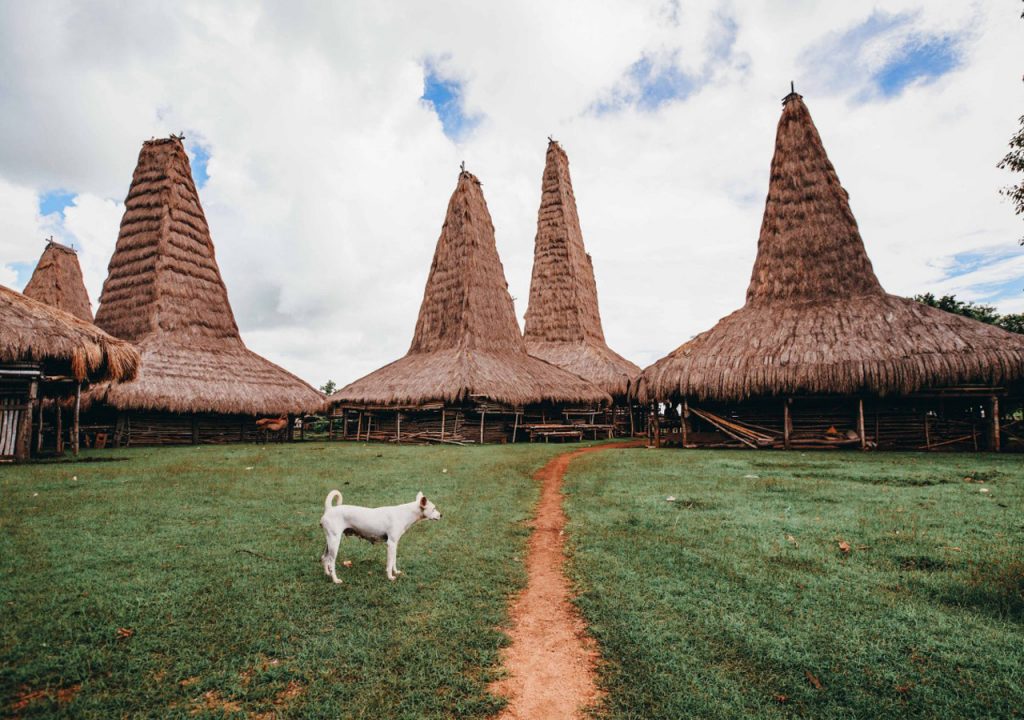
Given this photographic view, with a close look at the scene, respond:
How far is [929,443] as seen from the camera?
15453 mm

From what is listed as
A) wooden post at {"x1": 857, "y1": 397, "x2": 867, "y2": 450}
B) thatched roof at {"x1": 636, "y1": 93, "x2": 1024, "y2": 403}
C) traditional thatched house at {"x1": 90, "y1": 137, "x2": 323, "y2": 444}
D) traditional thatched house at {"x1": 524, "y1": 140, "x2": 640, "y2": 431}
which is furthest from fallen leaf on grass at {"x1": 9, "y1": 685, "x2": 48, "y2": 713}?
traditional thatched house at {"x1": 524, "y1": 140, "x2": 640, "y2": 431}

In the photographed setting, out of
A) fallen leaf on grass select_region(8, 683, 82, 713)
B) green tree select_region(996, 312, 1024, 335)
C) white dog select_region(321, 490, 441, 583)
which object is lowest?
fallen leaf on grass select_region(8, 683, 82, 713)

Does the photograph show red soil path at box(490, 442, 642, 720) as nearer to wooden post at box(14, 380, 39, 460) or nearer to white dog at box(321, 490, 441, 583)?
white dog at box(321, 490, 441, 583)

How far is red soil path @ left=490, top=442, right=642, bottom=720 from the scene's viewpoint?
2.81 m

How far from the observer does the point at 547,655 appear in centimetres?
332

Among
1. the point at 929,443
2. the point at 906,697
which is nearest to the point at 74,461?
the point at 906,697

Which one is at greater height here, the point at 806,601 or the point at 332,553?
the point at 332,553

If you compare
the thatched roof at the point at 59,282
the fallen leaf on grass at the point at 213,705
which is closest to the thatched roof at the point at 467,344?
the fallen leaf on grass at the point at 213,705

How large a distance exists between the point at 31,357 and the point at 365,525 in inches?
514

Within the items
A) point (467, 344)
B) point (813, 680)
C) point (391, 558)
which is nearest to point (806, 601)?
point (813, 680)

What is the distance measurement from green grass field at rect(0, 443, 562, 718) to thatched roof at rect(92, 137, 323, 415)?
14231 millimetres

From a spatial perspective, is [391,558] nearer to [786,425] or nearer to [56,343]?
[56,343]

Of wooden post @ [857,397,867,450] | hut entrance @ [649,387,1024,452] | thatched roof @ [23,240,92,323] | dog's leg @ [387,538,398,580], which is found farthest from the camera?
thatched roof @ [23,240,92,323]

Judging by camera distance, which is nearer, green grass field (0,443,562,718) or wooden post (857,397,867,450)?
green grass field (0,443,562,718)
